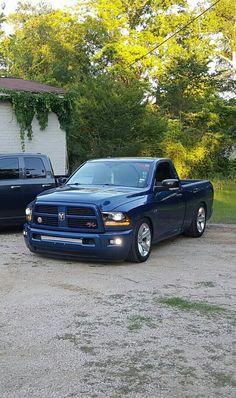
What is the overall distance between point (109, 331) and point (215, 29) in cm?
4094

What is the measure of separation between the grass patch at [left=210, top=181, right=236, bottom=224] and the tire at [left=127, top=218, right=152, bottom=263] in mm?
5319

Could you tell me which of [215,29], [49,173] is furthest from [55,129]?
[215,29]

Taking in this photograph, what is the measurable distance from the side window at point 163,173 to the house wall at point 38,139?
383 inches

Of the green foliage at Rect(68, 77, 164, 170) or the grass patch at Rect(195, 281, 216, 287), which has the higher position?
the green foliage at Rect(68, 77, 164, 170)

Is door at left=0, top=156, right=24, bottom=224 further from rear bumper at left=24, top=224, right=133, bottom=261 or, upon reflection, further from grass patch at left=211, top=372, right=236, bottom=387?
grass patch at left=211, top=372, right=236, bottom=387

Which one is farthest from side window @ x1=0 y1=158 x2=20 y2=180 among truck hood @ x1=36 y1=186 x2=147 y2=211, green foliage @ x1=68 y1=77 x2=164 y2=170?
green foliage @ x1=68 y1=77 x2=164 y2=170

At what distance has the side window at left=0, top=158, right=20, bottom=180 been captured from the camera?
443 inches

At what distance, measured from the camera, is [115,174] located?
912 cm

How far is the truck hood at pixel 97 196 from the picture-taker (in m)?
7.70

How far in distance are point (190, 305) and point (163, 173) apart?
4225mm

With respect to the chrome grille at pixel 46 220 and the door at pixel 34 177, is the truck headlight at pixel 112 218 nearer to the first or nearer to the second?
the chrome grille at pixel 46 220

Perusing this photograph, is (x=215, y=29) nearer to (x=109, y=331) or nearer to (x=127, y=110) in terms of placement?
(x=127, y=110)

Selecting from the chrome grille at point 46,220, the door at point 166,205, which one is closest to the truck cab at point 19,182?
the chrome grille at point 46,220

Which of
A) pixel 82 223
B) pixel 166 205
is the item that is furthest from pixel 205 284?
pixel 166 205
